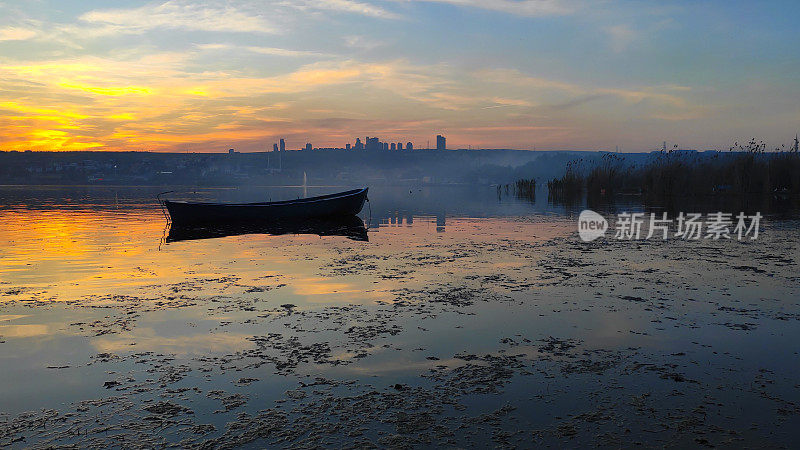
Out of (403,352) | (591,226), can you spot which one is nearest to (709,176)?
(591,226)

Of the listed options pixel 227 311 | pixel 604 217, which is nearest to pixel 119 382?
pixel 227 311

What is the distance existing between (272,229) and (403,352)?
22314 mm

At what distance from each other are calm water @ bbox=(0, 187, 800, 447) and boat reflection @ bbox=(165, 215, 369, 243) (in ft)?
31.0

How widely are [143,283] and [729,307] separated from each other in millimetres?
13229

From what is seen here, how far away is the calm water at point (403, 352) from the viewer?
588cm

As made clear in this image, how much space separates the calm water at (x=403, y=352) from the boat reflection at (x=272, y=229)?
945cm

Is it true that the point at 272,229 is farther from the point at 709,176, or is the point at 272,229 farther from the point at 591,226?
the point at 709,176

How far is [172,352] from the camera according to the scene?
841 centimetres

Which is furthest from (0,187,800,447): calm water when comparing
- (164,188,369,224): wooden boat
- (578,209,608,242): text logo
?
(164,188,369,224): wooden boat

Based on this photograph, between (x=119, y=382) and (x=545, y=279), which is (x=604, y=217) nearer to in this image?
(x=545, y=279)

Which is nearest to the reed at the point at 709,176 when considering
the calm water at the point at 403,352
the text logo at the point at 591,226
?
the text logo at the point at 591,226

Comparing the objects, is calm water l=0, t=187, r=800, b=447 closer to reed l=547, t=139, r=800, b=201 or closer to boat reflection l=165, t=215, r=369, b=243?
boat reflection l=165, t=215, r=369, b=243

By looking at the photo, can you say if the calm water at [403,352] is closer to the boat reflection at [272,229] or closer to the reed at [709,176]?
the boat reflection at [272,229]

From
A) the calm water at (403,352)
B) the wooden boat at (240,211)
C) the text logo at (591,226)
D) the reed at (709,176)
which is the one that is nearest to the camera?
the calm water at (403,352)
